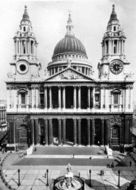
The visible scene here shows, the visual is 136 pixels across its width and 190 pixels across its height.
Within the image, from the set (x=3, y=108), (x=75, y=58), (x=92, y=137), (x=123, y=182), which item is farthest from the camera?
(x=3, y=108)

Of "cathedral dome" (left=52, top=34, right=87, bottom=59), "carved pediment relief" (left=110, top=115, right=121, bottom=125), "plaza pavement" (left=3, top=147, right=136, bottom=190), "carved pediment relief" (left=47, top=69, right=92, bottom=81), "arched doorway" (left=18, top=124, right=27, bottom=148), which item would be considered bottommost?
"plaza pavement" (left=3, top=147, right=136, bottom=190)

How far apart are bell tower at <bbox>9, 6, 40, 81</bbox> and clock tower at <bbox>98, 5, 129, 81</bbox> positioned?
685 inches

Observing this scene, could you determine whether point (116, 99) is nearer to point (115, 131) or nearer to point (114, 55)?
point (115, 131)

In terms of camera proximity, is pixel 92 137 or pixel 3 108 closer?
pixel 92 137

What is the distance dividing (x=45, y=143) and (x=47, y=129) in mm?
3303

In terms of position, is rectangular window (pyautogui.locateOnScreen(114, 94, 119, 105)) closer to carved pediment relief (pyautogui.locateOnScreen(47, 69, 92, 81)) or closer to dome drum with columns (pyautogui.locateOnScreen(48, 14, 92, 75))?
carved pediment relief (pyautogui.locateOnScreen(47, 69, 92, 81))

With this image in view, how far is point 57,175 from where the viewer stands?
24125 mm

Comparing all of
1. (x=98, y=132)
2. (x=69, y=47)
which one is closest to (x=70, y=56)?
(x=69, y=47)

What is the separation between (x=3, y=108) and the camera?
71062 mm

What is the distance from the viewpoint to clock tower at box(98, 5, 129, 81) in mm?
36562

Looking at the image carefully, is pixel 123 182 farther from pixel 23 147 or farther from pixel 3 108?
pixel 3 108

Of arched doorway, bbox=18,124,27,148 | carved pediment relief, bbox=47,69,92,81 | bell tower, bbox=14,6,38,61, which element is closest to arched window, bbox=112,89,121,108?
carved pediment relief, bbox=47,69,92,81

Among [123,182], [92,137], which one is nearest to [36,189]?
[123,182]

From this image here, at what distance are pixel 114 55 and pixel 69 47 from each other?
1933 cm
